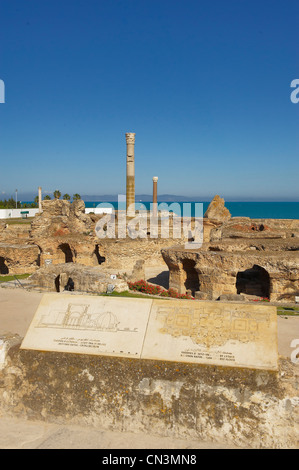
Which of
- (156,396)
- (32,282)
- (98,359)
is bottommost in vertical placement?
(32,282)

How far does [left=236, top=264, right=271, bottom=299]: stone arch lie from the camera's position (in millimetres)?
15734

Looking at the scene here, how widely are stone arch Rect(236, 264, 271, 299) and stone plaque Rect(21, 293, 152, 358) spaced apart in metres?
10.9

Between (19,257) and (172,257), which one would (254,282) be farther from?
(19,257)

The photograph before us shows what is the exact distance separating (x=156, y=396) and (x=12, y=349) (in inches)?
95.5

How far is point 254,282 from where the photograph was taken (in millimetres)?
16516

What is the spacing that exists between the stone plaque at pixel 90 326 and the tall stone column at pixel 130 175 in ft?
90.1

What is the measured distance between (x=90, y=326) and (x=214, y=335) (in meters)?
1.93

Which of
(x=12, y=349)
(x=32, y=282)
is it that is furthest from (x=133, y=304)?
(x=32, y=282)

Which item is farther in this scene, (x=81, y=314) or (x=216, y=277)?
(x=216, y=277)

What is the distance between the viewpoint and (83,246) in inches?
823

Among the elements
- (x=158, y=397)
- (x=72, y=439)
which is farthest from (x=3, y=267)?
(x=158, y=397)

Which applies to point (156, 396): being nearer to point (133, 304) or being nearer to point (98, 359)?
point (98, 359)

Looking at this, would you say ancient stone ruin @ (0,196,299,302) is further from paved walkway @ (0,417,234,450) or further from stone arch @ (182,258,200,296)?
paved walkway @ (0,417,234,450)
